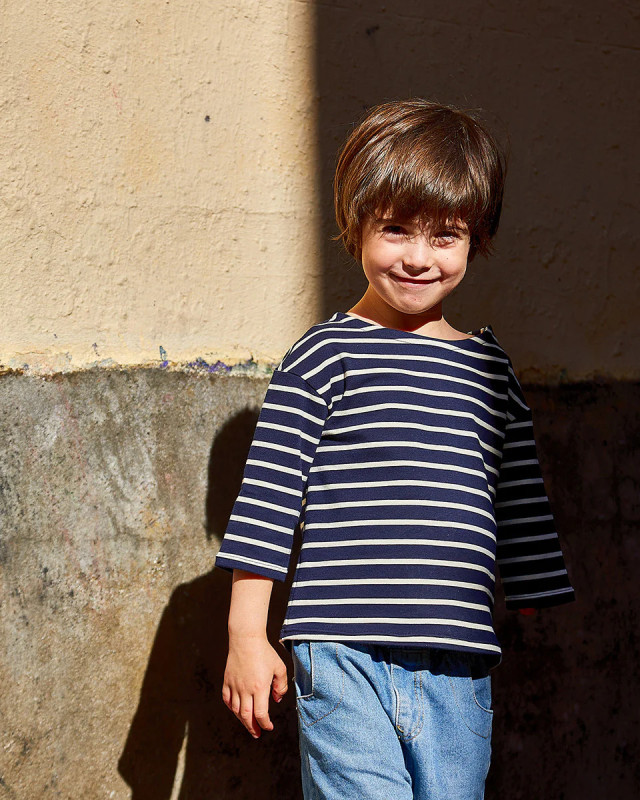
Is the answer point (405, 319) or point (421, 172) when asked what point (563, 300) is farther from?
point (421, 172)

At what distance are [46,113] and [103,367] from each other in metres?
0.53

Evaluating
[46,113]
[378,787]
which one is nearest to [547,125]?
[46,113]

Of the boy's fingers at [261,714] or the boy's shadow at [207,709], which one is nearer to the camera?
the boy's fingers at [261,714]

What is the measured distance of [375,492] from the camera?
5.33 ft

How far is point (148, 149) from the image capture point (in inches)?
81.5

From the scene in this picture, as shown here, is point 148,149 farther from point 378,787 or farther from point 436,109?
point 378,787

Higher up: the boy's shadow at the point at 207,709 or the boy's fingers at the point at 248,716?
the boy's fingers at the point at 248,716

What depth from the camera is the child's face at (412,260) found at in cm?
168

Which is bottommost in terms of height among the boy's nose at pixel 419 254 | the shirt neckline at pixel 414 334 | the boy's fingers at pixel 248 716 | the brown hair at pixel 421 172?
the boy's fingers at pixel 248 716

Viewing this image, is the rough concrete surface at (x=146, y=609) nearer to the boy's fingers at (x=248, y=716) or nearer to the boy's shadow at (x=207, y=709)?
the boy's shadow at (x=207, y=709)

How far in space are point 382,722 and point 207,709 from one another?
657 mm

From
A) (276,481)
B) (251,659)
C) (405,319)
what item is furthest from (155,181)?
(251,659)

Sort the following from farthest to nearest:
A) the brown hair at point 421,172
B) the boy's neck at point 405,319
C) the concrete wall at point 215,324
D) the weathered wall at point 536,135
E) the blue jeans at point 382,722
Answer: the weathered wall at point 536,135, the concrete wall at point 215,324, the boy's neck at point 405,319, the brown hair at point 421,172, the blue jeans at point 382,722

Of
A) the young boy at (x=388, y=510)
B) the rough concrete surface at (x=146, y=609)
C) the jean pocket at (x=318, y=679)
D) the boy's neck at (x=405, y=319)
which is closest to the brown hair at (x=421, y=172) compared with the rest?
the young boy at (x=388, y=510)
